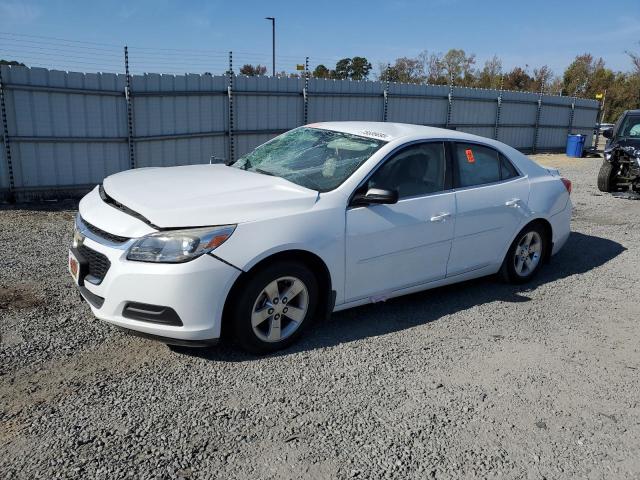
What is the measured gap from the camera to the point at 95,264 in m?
3.67

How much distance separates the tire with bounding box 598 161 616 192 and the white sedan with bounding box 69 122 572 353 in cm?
731

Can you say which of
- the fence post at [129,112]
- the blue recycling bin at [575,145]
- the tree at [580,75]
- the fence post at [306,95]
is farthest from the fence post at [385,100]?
the tree at [580,75]

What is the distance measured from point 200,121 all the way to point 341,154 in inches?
290

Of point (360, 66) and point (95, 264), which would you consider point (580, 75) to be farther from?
point (95, 264)

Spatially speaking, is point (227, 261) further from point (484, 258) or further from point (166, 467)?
point (484, 258)

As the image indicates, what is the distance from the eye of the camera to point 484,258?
5.24 meters

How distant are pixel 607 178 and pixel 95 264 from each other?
37.0ft

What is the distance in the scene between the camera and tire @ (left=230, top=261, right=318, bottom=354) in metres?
3.68

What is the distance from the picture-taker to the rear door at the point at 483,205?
4.93 meters

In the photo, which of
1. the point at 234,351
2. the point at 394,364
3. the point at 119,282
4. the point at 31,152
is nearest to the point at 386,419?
the point at 394,364

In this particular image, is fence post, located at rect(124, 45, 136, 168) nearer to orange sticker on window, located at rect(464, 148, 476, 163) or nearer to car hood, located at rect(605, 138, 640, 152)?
orange sticker on window, located at rect(464, 148, 476, 163)

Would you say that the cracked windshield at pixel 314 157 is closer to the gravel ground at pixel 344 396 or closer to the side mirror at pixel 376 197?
the side mirror at pixel 376 197

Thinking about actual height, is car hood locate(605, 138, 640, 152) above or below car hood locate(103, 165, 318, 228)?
below

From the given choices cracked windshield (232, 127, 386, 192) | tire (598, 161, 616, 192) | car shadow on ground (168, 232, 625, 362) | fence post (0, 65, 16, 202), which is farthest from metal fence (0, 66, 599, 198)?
car shadow on ground (168, 232, 625, 362)
